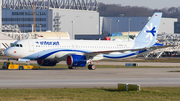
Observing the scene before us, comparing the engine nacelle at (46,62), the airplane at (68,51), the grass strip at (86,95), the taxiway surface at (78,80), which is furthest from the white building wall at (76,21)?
the grass strip at (86,95)

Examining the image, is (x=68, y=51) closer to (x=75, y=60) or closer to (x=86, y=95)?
(x=75, y=60)

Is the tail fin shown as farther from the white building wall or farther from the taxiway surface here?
the white building wall

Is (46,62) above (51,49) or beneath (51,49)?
beneath

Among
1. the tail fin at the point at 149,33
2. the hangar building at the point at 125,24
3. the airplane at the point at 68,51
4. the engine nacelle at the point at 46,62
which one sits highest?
the hangar building at the point at 125,24

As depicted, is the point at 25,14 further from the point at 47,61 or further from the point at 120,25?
the point at 47,61

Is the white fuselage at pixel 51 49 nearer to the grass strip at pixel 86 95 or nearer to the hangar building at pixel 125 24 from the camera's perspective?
the grass strip at pixel 86 95

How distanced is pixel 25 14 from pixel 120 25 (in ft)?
199

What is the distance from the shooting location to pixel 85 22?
177m


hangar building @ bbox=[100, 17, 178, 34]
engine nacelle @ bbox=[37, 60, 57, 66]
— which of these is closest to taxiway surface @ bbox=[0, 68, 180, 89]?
engine nacelle @ bbox=[37, 60, 57, 66]

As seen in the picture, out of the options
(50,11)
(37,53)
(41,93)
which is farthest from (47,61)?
(50,11)

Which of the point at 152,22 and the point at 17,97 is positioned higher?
the point at 152,22

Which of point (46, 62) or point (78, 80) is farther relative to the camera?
point (46, 62)

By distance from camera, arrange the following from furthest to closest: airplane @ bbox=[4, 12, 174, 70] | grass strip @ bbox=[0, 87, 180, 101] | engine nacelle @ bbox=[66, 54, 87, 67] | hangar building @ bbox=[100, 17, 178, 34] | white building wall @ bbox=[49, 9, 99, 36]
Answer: hangar building @ bbox=[100, 17, 178, 34]
white building wall @ bbox=[49, 9, 99, 36]
airplane @ bbox=[4, 12, 174, 70]
engine nacelle @ bbox=[66, 54, 87, 67]
grass strip @ bbox=[0, 87, 180, 101]

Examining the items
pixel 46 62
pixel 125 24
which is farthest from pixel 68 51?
pixel 125 24
